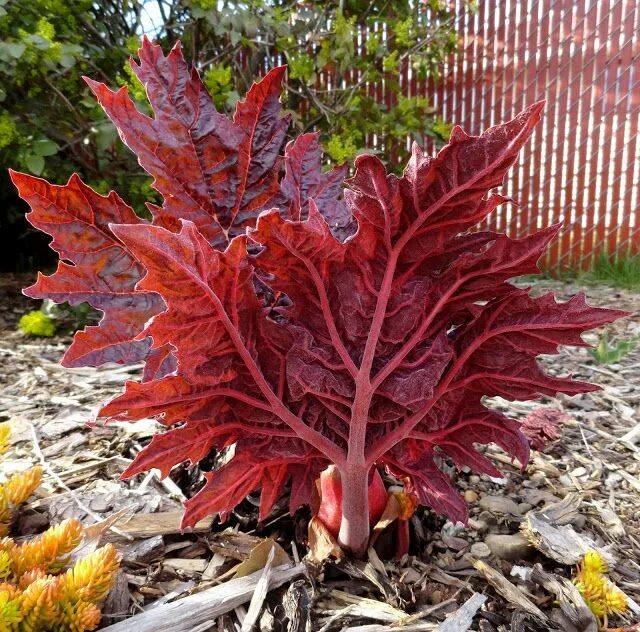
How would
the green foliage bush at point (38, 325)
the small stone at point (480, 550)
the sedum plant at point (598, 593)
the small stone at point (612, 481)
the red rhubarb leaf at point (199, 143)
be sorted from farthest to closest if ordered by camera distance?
the green foliage bush at point (38, 325) → the small stone at point (612, 481) → the small stone at point (480, 550) → the sedum plant at point (598, 593) → the red rhubarb leaf at point (199, 143)

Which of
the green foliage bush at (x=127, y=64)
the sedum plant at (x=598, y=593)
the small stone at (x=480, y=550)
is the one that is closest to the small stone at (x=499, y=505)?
the small stone at (x=480, y=550)

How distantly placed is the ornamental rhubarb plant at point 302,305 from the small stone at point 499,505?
0.31 m

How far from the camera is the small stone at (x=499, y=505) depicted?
1.10m

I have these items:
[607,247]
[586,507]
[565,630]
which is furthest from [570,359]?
[607,247]

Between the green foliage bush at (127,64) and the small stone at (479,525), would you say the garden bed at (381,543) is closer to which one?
the small stone at (479,525)

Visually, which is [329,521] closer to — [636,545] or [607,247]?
[636,545]

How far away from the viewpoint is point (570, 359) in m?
2.30

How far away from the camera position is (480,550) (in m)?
0.99

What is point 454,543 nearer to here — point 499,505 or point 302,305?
point 499,505

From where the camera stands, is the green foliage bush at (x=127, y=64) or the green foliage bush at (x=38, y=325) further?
the green foliage bush at (x=38, y=325)

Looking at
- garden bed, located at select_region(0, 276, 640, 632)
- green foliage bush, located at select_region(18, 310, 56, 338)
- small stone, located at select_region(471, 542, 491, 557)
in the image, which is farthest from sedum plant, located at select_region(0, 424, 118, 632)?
green foliage bush, located at select_region(18, 310, 56, 338)

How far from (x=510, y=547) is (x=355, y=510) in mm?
349

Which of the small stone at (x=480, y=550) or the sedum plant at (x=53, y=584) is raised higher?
the sedum plant at (x=53, y=584)

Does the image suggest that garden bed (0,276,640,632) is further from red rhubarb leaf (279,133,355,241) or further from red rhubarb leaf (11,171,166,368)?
red rhubarb leaf (279,133,355,241)
